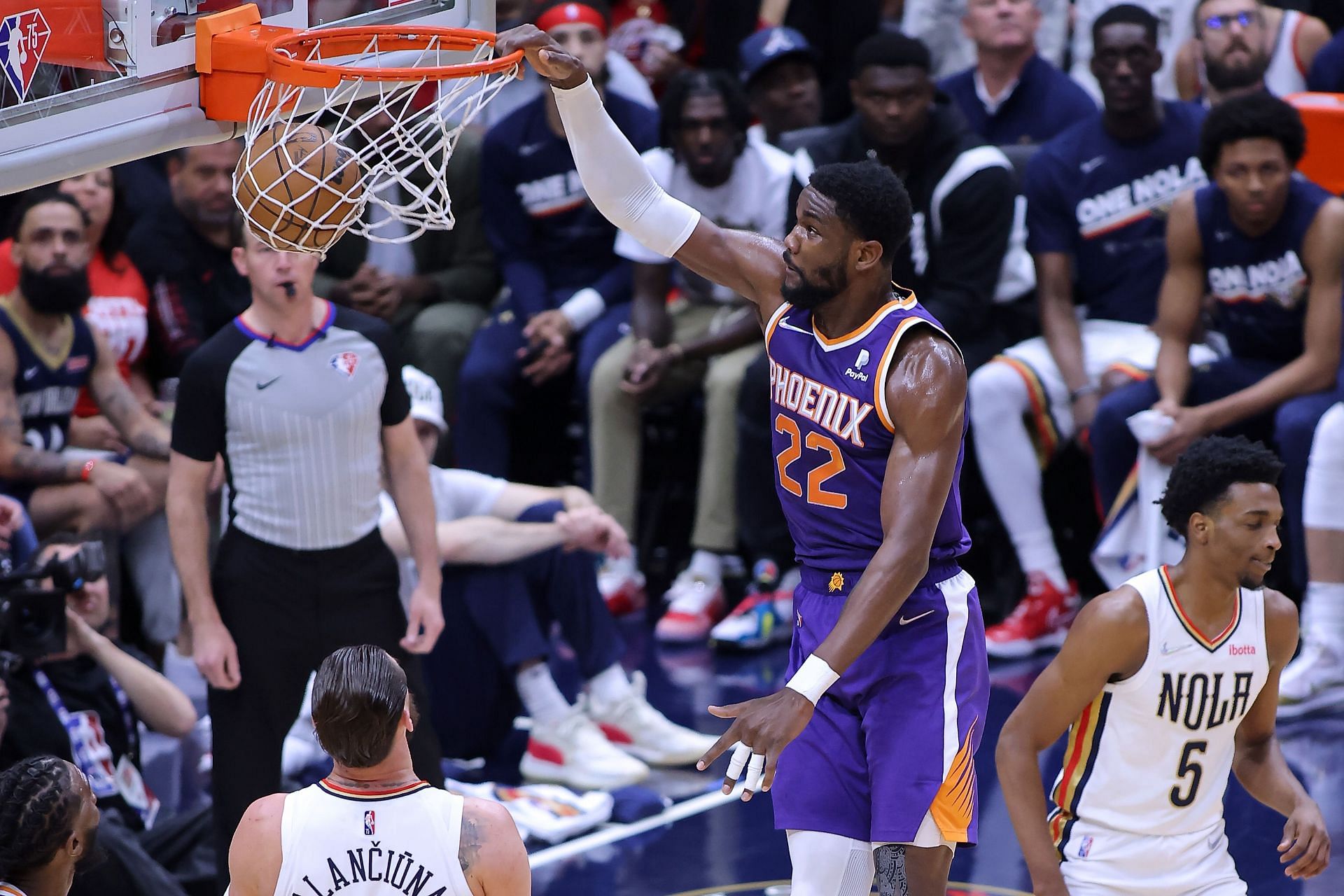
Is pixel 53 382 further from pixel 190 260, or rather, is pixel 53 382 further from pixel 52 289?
pixel 190 260

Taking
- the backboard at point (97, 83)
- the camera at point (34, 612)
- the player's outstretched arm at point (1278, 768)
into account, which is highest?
the backboard at point (97, 83)

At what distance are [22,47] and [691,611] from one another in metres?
4.75

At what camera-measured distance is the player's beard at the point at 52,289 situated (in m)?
6.69

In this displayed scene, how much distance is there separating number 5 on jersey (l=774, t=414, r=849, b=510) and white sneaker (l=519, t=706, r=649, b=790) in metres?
2.47

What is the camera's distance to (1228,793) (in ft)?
19.6

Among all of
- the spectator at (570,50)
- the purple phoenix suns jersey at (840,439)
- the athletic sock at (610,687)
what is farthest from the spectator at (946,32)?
the purple phoenix suns jersey at (840,439)

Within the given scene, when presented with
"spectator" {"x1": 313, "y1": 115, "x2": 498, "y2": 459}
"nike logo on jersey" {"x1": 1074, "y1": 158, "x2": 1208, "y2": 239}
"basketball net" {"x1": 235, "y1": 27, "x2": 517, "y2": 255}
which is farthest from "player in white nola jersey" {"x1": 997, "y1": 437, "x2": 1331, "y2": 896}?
"spectator" {"x1": 313, "y1": 115, "x2": 498, "y2": 459}

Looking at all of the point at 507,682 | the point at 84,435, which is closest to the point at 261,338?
the point at 507,682

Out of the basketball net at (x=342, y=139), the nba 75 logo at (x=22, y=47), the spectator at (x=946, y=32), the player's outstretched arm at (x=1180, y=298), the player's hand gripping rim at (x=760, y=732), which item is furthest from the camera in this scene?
the spectator at (x=946, y=32)

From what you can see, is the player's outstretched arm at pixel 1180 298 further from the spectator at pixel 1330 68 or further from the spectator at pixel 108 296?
the spectator at pixel 108 296

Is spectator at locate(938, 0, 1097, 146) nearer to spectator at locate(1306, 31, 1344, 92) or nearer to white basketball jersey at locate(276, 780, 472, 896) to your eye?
spectator at locate(1306, 31, 1344, 92)

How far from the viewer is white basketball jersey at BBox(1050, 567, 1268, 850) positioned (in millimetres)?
4152

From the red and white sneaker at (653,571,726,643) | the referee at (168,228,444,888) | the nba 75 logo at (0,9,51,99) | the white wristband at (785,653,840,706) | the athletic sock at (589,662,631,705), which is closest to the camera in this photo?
the white wristband at (785,653,840,706)

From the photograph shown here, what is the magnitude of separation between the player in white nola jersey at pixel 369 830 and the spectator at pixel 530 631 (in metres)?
2.87
